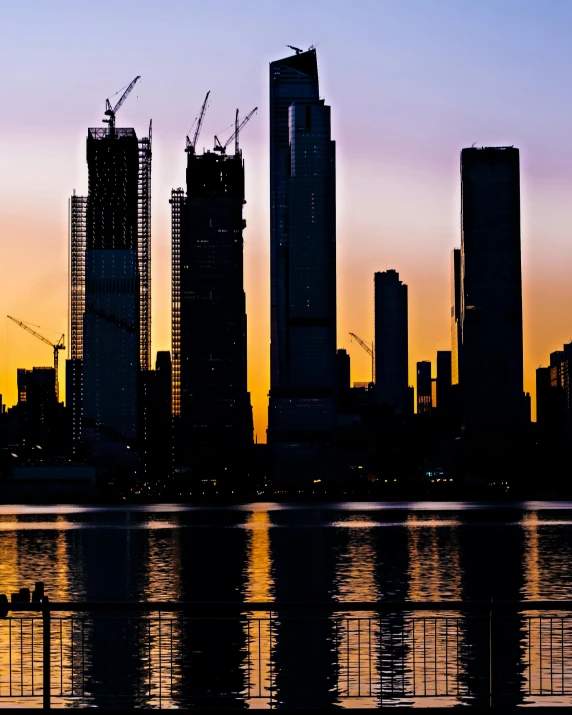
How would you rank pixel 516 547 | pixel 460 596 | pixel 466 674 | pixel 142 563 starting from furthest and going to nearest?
pixel 516 547 < pixel 142 563 < pixel 460 596 < pixel 466 674

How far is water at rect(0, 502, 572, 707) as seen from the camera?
33594mm

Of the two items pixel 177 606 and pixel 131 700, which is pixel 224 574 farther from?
pixel 177 606

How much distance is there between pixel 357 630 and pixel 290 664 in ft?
13.1

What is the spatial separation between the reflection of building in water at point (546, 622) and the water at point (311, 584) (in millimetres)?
134

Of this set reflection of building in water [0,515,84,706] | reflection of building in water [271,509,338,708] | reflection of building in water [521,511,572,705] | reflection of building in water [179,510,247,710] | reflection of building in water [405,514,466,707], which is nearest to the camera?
reflection of building in water [405,514,466,707]

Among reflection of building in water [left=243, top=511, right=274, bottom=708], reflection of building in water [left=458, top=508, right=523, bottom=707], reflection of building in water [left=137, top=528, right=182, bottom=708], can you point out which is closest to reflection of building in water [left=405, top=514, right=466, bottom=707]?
reflection of building in water [left=458, top=508, right=523, bottom=707]

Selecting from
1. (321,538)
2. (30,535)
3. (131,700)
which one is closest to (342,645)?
(131,700)

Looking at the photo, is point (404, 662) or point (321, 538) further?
point (321, 538)

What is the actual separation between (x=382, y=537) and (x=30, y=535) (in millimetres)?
44477

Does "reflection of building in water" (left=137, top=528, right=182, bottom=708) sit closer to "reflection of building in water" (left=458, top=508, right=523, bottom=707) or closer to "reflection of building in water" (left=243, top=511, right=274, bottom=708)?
"reflection of building in water" (left=243, top=511, right=274, bottom=708)

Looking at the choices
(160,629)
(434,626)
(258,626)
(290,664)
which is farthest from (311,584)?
(160,629)

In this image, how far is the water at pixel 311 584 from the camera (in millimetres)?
33594

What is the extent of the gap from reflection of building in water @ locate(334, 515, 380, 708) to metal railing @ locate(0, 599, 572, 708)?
11cm

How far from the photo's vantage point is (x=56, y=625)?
47750 millimetres
